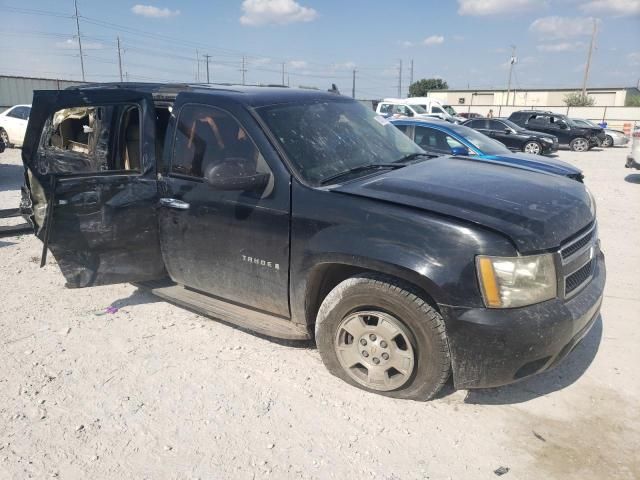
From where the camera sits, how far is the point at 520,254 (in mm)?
2609

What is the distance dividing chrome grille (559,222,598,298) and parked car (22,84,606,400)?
18 mm

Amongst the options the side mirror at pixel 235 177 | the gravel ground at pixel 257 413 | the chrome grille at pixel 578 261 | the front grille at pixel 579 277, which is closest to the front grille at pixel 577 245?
the chrome grille at pixel 578 261

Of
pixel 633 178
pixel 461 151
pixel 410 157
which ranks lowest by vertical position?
pixel 633 178

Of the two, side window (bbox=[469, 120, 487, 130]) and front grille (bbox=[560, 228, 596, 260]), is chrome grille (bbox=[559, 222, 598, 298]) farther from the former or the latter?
side window (bbox=[469, 120, 487, 130])

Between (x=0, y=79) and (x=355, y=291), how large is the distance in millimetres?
31844

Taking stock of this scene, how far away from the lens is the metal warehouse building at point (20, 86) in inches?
1093

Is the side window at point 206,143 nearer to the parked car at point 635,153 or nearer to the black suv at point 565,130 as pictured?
the parked car at point 635,153

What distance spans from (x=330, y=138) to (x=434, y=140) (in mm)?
5916

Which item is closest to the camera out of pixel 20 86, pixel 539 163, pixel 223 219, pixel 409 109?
pixel 223 219

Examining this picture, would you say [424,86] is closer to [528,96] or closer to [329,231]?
[528,96]

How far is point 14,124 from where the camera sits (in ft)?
53.1

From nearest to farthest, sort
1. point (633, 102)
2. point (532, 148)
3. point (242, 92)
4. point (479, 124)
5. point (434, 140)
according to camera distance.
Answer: point (242, 92) < point (434, 140) < point (532, 148) < point (479, 124) < point (633, 102)

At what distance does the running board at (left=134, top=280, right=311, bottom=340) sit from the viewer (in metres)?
3.45

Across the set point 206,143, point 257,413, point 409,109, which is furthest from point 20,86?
point 257,413
